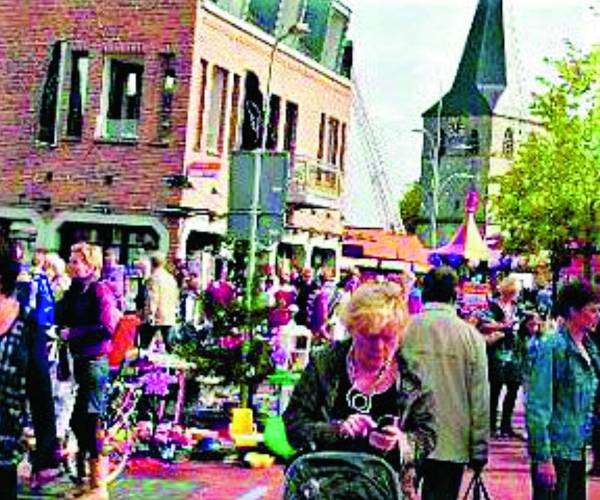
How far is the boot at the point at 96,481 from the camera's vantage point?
10.4 m

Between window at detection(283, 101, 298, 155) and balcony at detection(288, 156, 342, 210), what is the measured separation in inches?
22.5

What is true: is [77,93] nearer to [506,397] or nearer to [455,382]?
[506,397]

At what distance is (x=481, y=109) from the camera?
129 metres

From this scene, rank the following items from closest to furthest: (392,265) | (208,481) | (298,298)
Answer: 1. (208,481)
2. (298,298)
3. (392,265)

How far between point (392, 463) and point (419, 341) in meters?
2.14

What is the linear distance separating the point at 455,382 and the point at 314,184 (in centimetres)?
3351

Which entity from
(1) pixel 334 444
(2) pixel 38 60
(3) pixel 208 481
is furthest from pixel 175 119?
(1) pixel 334 444

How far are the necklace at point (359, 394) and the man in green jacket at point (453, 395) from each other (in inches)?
71.1

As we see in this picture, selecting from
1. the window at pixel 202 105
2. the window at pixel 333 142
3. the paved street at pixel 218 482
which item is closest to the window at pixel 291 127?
the window at pixel 333 142

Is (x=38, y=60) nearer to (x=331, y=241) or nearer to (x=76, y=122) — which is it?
(x=76, y=122)

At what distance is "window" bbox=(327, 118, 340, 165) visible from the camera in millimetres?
43994

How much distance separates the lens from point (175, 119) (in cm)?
3294

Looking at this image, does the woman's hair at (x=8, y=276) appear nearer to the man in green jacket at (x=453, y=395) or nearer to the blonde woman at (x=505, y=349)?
the man in green jacket at (x=453, y=395)

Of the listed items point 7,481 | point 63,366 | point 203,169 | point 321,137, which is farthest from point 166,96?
point 7,481
